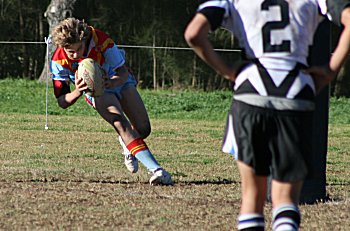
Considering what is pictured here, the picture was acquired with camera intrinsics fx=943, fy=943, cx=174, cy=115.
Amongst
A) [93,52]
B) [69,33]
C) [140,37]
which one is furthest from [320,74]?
[140,37]

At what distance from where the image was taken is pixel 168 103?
23328mm

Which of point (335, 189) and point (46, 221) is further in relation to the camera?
point (335, 189)

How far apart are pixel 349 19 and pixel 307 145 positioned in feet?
2.28

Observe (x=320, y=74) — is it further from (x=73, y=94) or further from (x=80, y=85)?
(x=73, y=94)

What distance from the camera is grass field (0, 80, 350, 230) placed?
22.9ft

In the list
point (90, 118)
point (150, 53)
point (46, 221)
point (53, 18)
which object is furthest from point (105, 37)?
point (150, 53)

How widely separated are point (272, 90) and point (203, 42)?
437 millimetres

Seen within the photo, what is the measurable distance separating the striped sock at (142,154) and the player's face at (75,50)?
1025 mm

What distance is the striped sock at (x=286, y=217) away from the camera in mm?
4859

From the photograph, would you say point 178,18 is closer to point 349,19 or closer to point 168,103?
point 168,103

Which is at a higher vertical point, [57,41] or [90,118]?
[57,41]

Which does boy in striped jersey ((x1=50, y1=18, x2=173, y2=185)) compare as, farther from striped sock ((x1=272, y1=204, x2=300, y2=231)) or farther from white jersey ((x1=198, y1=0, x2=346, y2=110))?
striped sock ((x1=272, y1=204, x2=300, y2=231))

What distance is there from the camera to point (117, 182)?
9148 millimetres

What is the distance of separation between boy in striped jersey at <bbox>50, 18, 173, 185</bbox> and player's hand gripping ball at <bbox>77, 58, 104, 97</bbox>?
2.4 inches
